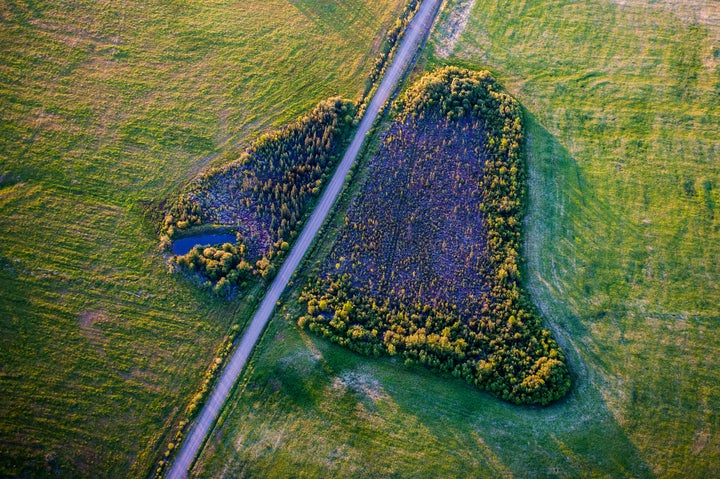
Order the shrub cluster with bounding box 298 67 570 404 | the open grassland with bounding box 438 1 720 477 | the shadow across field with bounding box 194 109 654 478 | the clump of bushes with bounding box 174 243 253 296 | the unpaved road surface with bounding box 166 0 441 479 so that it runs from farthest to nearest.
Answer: the clump of bushes with bounding box 174 243 253 296, the shrub cluster with bounding box 298 67 570 404, the open grassland with bounding box 438 1 720 477, the unpaved road surface with bounding box 166 0 441 479, the shadow across field with bounding box 194 109 654 478

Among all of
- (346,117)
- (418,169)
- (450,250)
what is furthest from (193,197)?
(450,250)

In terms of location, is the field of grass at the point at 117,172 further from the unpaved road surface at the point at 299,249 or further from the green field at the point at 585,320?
the green field at the point at 585,320

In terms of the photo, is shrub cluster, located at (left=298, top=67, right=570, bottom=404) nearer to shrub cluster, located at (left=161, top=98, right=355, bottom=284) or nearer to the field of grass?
shrub cluster, located at (left=161, top=98, right=355, bottom=284)

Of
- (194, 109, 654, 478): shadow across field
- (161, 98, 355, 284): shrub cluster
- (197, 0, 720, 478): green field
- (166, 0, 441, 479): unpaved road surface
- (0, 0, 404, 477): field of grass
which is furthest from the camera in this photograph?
(161, 98, 355, 284): shrub cluster

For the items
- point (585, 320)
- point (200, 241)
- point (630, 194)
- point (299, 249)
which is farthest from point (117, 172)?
point (630, 194)

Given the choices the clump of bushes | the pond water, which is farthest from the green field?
the pond water

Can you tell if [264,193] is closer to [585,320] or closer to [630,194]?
[585,320]

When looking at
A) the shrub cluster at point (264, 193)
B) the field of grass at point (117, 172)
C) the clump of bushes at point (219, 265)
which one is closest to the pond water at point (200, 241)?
the clump of bushes at point (219, 265)
